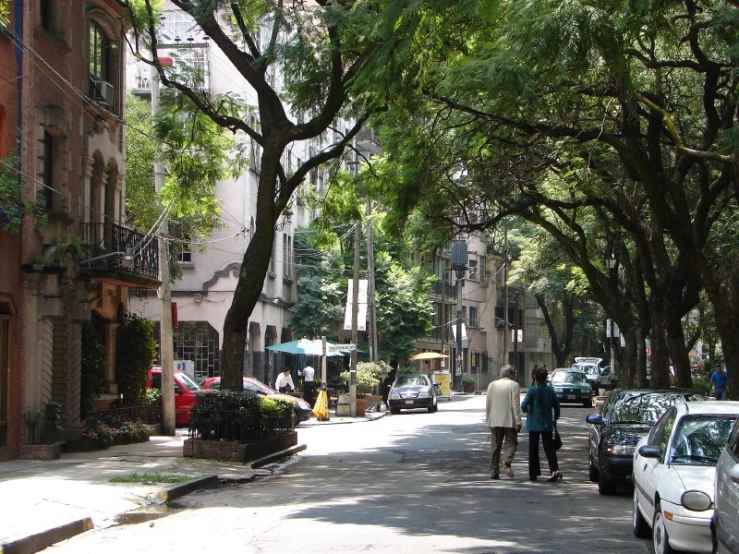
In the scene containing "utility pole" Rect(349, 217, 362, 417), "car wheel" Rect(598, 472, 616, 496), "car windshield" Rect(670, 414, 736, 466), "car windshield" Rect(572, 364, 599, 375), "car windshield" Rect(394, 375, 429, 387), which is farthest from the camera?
"car windshield" Rect(572, 364, 599, 375)

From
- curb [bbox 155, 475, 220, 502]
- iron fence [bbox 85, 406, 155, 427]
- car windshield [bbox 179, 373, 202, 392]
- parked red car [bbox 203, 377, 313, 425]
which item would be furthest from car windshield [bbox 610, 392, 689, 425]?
car windshield [bbox 179, 373, 202, 392]

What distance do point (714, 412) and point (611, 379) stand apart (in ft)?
135

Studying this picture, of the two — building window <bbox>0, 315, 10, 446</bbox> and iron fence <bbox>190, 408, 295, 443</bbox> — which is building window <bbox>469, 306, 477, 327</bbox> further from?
building window <bbox>0, 315, 10, 446</bbox>

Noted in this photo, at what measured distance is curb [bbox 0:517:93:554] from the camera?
31.3 feet

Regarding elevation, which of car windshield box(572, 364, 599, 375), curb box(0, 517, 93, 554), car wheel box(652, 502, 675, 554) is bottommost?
curb box(0, 517, 93, 554)

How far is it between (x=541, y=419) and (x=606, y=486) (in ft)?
6.40

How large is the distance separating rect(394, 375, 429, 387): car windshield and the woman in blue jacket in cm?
2531

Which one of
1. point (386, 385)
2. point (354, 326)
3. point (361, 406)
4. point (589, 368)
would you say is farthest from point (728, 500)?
point (589, 368)

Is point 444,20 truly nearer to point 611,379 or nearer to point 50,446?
point 50,446

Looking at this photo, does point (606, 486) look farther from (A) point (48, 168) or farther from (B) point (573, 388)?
(B) point (573, 388)

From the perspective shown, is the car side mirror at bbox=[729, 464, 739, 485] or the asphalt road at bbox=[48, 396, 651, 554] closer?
the car side mirror at bbox=[729, 464, 739, 485]

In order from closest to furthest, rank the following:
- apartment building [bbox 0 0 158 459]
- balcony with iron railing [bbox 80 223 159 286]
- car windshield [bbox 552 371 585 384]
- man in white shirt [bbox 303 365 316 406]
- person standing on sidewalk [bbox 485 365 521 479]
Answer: person standing on sidewalk [bbox 485 365 521 479] → apartment building [bbox 0 0 158 459] → balcony with iron railing [bbox 80 223 159 286] → man in white shirt [bbox 303 365 316 406] → car windshield [bbox 552 371 585 384]

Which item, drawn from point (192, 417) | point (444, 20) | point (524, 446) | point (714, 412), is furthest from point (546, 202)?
point (714, 412)

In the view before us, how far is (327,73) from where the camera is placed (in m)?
19.4
